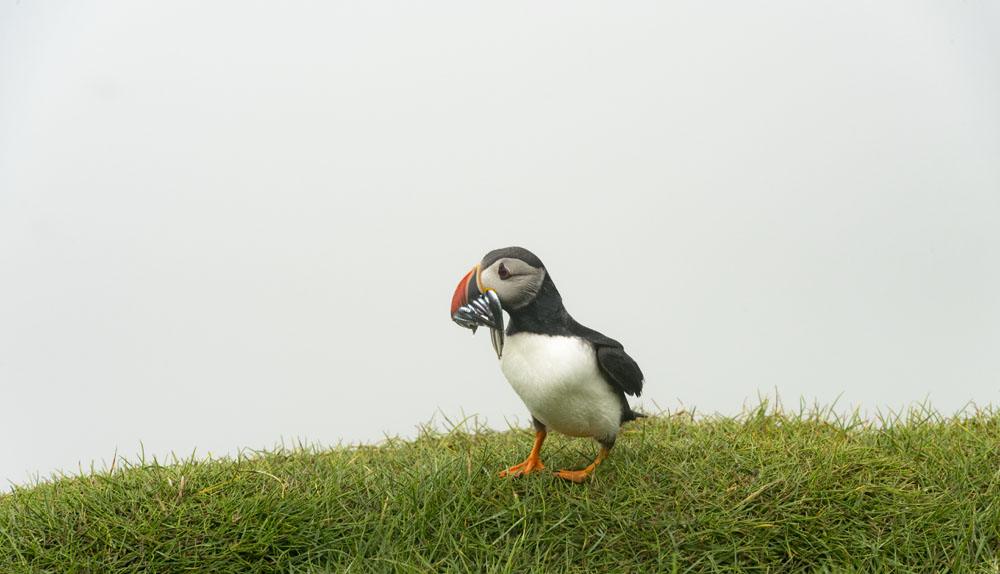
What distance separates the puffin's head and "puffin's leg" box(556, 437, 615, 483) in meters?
0.58

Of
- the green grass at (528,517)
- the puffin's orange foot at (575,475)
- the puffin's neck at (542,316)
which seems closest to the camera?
the green grass at (528,517)

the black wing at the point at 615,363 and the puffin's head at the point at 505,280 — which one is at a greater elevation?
the puffin's head at the point at 505,280

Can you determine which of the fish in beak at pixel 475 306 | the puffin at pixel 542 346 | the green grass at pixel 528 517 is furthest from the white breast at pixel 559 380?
the green grass at pixel 528 517

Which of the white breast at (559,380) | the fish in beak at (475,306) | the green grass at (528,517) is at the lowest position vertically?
the green grass at (528,517)

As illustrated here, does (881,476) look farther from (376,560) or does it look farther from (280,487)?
(280,487)

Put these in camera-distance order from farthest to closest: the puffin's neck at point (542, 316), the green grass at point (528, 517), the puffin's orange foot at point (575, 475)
A: the puffin's orange foot at point (575, 475), the puffin's neck at point (542, 316), the green grass at point (528, 517)

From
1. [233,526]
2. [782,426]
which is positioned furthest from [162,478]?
[782,426]

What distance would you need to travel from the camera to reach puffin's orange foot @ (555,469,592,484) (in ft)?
9.29

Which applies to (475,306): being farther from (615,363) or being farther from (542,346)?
(615,363)

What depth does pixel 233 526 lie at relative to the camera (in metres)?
2.63

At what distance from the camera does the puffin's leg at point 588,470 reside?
2.84 metres

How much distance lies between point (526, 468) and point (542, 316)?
0.55m

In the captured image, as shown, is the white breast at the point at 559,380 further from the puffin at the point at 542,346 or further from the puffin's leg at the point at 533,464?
the puffin's leg at the point at 533,464

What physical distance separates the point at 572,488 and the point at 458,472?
0.39 metres
